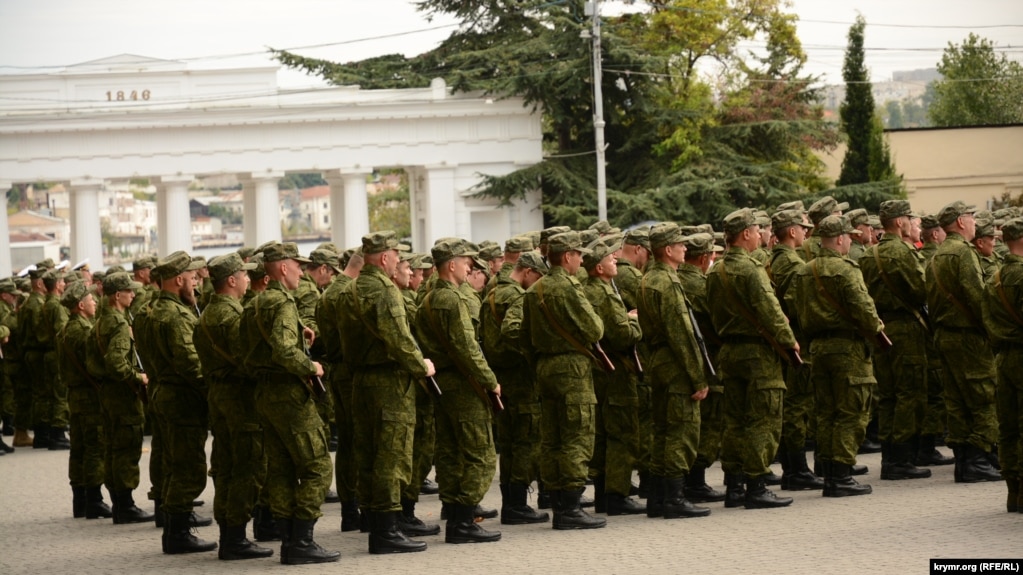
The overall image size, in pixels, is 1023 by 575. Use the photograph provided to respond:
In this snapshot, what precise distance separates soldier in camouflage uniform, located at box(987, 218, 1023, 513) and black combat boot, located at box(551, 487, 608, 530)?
3059 mm

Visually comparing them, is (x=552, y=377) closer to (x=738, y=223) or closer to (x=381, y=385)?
(x=381, y=385)

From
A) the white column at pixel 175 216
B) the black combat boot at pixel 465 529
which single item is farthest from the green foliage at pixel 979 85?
the black combat boot at pixel 465 529

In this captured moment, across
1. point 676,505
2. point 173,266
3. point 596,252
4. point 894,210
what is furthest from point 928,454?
point 173,266

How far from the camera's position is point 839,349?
12.2 metres

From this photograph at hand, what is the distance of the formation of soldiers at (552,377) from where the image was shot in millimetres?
10836

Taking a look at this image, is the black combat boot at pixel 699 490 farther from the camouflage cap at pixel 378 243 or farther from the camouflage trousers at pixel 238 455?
the camouflage trousers at pixel 238 455

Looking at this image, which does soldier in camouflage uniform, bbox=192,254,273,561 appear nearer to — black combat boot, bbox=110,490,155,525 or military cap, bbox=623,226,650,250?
black combat boot, bbox=110,490,155,525

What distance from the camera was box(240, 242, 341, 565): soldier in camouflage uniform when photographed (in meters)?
10.5

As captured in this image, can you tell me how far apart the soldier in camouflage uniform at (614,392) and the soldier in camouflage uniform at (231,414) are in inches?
111

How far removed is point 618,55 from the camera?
141ft

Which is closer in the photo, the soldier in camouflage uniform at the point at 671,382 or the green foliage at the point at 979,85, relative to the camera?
the soldier in camouflage uniform at the point at 671,382

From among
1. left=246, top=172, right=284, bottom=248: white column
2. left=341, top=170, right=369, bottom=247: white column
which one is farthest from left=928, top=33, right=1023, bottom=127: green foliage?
left=246, top=172, right=284, bottom=248: white column

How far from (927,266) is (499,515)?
4.27m

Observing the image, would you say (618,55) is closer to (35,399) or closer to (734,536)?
(35,399)
